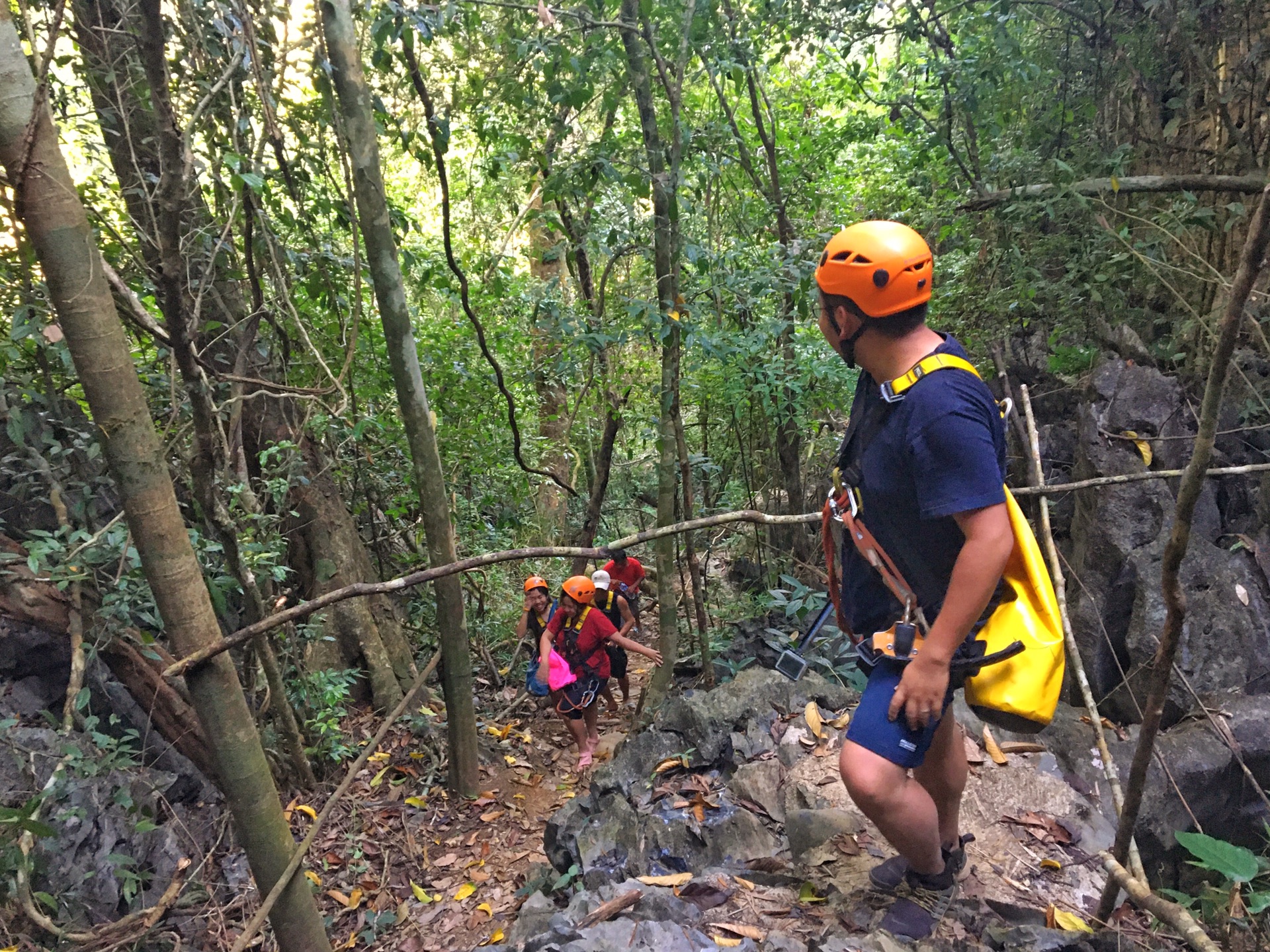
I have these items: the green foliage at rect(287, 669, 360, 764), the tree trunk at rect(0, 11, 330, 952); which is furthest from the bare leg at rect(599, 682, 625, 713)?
the tree trunk at rect(0, 11, 330, 952)

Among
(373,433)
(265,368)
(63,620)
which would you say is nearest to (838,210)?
(373,433)

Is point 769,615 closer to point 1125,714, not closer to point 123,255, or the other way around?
point 1125,714

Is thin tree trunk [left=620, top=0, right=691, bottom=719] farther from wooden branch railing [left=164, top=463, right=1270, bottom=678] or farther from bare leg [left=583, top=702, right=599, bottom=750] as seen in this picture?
wooden branch railing [left=164, top=463, right=1270, bottom=678]

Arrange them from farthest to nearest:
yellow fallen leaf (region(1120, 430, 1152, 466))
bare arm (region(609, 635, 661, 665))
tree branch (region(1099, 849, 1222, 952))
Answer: bare arm (region(609, 635, 661, 665)), yellow fallen leaf (region(1120, 430, 1152, 466)), tree branch (region(1099, 849, 1222, 952))

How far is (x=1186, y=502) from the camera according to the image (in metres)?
1.78

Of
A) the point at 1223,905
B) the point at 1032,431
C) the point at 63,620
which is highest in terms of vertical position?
the point at 1032,431

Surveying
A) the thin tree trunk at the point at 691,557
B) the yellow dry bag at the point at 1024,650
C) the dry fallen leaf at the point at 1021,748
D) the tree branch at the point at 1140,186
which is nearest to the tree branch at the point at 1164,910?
the yellow dry bag at the point at 1024,650

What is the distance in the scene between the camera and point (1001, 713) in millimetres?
2174

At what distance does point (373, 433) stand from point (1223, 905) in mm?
6779

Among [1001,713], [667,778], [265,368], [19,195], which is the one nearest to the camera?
[19,195]

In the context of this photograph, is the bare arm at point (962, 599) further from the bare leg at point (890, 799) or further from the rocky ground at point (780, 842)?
the rocky ground at point (780, 842)

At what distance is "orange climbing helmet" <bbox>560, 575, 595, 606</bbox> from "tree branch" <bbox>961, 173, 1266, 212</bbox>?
4937 mm

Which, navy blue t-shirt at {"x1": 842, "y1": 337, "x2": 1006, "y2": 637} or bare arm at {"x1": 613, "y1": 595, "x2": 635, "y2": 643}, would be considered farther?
bare arm at {"x1": 613, "y1": 595, "x2": 635, "y2": 643}

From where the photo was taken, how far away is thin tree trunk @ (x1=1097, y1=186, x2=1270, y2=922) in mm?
1430
